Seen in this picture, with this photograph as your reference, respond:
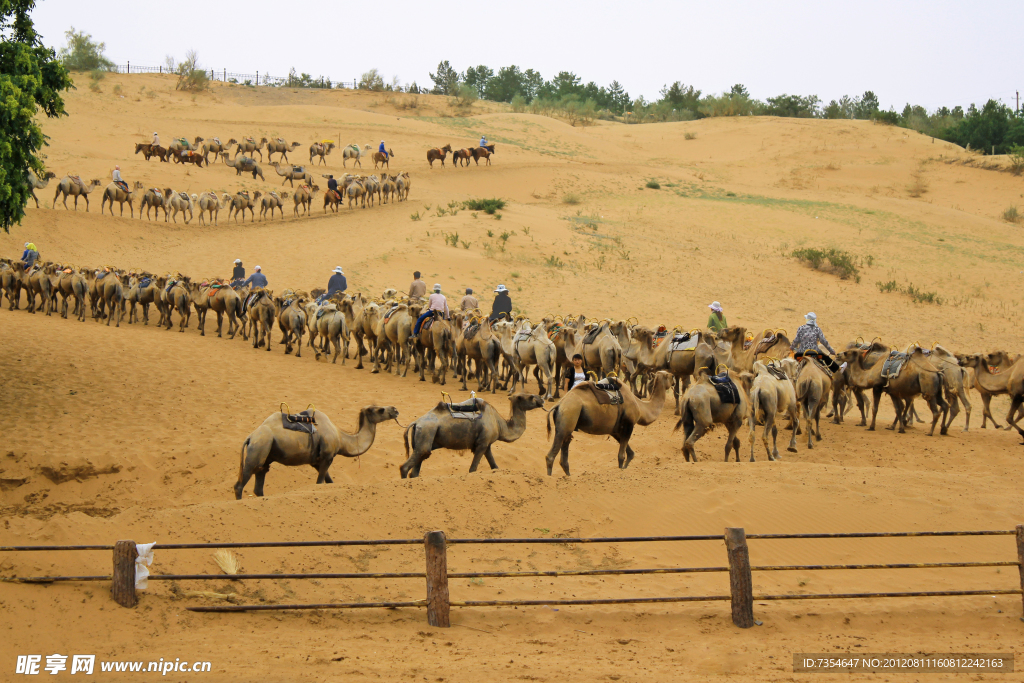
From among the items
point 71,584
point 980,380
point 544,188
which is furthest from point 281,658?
point 544,188

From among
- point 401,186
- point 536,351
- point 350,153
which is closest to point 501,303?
point 536,351

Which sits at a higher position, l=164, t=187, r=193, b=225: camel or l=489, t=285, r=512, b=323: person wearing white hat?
l=164, t=187, r=193, b=225: camel

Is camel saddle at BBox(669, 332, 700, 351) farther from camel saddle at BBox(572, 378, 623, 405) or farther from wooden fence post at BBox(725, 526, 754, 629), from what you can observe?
wooden fence post at BBox(725, 526, 754, 629)

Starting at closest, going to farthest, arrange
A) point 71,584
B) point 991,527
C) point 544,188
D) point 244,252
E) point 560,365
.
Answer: point 71,584, point 991,527, point 560,365, point 244,252, point 544,188

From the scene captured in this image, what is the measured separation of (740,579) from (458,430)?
4.66 m

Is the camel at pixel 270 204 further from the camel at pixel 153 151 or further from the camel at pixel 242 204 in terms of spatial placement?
the camel at pixel 153 151

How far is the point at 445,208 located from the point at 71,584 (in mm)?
34251

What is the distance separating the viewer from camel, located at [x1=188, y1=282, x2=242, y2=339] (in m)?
21.7

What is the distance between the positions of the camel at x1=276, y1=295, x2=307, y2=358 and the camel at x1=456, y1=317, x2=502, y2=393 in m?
4.30

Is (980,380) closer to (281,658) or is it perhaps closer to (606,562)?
(606,562)

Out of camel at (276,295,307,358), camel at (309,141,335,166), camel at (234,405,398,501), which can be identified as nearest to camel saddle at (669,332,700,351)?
camel at (234,405,398,501)

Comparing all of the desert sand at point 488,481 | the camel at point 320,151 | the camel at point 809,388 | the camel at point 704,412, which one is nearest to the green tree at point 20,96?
the desert sand at point 488,481

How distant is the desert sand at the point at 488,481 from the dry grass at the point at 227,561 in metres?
0.10

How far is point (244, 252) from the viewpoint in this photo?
31.2 metres
